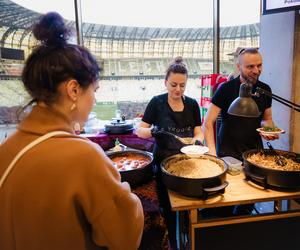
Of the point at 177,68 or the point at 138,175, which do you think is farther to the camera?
the point at 177,68

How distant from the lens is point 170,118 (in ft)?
6.55

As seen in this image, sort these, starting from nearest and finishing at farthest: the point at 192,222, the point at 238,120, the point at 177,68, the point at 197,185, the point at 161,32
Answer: the point at 197,185 → the point at 192,222 → the point at 177,68 → the point at 238,120 → the point at 161,32

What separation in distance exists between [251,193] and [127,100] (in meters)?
2.46

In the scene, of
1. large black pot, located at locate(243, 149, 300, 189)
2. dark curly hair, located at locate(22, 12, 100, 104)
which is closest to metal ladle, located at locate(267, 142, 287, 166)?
large black pot, located at locate(243, 149, 300, 189)

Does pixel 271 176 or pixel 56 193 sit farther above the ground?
pixel 56 193

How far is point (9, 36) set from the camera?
3.03m

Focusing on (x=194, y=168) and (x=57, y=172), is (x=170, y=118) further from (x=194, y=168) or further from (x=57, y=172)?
(x=57, y=172)

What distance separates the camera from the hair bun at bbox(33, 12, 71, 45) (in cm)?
74

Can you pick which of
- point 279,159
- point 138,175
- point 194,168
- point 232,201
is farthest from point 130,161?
point 279,159

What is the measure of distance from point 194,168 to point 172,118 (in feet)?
2.09

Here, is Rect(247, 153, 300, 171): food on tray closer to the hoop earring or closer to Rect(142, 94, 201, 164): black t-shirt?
Rect(142, 94, 201, 164): black t-shirt

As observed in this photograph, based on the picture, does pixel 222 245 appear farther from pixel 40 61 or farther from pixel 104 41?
pixel 104 41

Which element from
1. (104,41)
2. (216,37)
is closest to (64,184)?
(104,41)

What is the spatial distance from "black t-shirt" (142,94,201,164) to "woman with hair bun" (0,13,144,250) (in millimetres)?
1224
